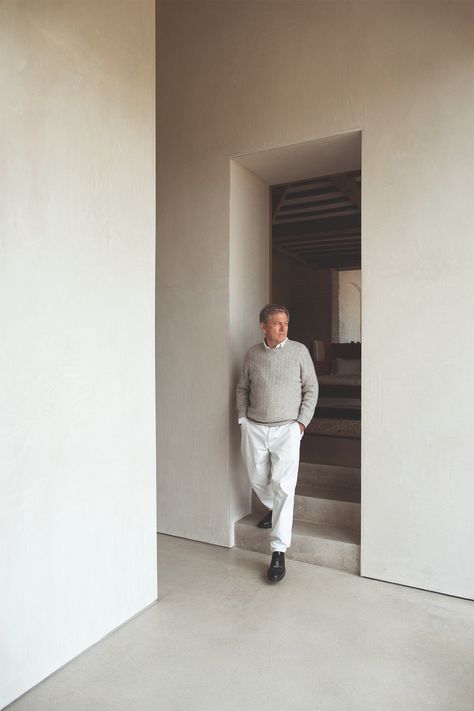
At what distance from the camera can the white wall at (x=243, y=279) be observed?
3.85 metres

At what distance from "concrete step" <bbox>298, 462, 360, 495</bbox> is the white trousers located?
28.0 inches

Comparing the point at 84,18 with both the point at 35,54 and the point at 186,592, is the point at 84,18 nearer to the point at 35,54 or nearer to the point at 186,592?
the point at 35,54

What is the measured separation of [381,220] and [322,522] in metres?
2.15

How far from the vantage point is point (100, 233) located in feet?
8.34

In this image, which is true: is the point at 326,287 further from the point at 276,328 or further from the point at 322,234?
the point at 276,328

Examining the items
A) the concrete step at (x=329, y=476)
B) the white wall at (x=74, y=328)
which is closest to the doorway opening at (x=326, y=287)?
the concrete step at (x=329, y=476)

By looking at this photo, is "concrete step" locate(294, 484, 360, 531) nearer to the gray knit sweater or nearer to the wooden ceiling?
the gray knit sweater

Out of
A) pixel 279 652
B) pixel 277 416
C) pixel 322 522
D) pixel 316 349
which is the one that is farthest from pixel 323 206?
pixel 279 652

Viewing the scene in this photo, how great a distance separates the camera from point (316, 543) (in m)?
3.50

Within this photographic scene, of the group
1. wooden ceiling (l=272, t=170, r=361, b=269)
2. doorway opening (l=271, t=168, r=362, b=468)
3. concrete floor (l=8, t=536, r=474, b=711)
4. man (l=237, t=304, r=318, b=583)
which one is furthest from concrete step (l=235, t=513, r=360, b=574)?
wooden ceiling (l=272, t=170, r=361, b=269)

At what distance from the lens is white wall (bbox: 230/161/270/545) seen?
12.6 ft

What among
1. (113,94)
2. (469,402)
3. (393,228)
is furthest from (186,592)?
(113,94)

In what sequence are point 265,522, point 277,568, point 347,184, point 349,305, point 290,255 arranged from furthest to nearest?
point 349,305 → point 290,255 → point 347,184 → point 265,522 → point 277,568

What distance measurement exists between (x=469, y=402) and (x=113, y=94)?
8.37 ft
